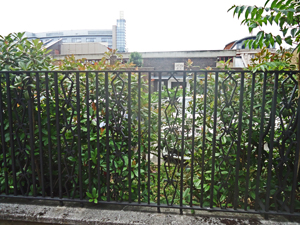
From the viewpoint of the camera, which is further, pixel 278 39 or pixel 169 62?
pixel 169 62

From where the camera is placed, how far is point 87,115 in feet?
6.99

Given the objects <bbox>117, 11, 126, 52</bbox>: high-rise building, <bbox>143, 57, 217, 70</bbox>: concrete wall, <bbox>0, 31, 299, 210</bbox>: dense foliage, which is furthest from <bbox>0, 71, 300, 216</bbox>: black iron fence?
<bbox>117, 11, 126, 52</bbox>: high-rise building

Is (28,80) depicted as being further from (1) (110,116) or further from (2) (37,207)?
(2) (37,207)

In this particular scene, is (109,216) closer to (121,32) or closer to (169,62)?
(169,62)

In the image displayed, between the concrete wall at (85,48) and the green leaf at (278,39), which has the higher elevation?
the concrete wall at (85,48)

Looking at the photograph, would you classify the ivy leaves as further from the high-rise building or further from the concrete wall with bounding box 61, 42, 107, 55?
the high-rise building

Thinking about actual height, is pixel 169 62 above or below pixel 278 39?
above

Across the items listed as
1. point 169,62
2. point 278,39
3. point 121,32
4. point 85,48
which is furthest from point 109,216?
point 121,32

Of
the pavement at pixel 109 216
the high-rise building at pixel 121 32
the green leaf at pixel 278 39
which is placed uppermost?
the high-rise building at pixel 121 32

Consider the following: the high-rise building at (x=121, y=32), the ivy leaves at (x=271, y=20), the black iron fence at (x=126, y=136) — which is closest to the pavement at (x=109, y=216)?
the black iron fence at (x=126, y=136)

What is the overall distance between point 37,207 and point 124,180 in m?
0.92

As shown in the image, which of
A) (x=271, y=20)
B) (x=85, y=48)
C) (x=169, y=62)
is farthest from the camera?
(x=85, y=48)

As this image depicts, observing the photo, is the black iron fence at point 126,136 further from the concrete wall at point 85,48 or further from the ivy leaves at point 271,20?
the concrete wall at point 85,48

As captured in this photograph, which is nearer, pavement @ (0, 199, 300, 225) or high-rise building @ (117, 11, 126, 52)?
pavement @ (0, 199, 300, 225)
